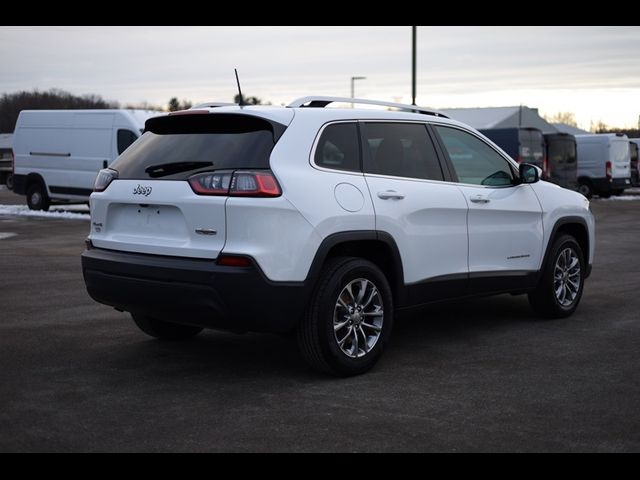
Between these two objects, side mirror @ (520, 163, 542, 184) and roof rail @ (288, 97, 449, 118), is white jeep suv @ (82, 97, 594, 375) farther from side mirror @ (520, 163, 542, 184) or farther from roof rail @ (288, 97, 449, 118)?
side mirror @ (520, 163, 542, 184)

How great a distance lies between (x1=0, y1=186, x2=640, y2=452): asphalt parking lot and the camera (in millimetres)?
4551

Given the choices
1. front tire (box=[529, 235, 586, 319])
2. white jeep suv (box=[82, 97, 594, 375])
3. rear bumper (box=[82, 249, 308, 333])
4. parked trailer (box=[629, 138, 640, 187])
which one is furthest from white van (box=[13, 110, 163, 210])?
parked trailer (box=[629, 138, 640, 187])

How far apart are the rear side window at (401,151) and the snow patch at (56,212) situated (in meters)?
14.9

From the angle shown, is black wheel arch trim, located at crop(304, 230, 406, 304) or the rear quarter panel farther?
the rear quarter panel

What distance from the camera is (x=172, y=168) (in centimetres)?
577

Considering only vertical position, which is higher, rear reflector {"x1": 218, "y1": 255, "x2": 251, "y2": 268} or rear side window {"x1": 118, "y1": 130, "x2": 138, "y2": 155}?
rear side window {"x1": 118, "y1": 130, "x2": 138, "y2": 155}

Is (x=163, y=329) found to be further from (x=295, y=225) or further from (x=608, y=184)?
(x=608, y=184)

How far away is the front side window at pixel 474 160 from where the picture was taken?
6898 mm

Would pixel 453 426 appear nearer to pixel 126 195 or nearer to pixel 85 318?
pixel 126 195

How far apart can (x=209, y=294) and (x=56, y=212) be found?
58.2 feet

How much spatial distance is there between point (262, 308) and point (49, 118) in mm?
18600

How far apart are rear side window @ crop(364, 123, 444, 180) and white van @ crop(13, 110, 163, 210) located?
1498cm

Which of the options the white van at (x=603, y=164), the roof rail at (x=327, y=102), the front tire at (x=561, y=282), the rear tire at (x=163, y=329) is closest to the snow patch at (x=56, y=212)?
the rear tire at (x=163, y=329)
